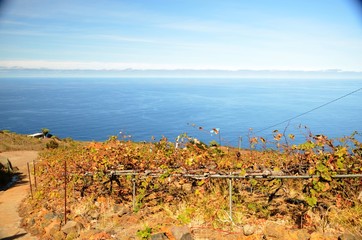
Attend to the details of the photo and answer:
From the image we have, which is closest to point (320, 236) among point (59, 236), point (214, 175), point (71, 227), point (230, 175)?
point (230, 175)

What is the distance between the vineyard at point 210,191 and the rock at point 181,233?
54 centimetres

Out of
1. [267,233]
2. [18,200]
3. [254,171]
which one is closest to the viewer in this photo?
[267,233]

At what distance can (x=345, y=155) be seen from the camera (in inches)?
282

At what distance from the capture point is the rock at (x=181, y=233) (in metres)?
6.72

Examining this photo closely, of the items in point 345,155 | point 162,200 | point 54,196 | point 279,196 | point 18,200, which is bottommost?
point 18,200

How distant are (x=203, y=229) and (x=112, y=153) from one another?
4657mm

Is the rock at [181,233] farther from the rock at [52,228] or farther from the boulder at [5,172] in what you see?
the boulder at [5,172]

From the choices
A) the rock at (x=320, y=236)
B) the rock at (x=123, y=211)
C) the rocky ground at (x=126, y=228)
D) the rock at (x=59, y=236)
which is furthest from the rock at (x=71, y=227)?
the rock at (x=320, y=236)

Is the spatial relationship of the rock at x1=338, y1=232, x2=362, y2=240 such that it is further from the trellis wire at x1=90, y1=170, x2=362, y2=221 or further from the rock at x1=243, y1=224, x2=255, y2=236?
the rock at x1=243, y1=224, x2=255, y2=236

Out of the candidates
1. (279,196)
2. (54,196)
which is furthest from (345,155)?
(54,196)

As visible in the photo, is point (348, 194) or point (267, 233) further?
point (348, 194)

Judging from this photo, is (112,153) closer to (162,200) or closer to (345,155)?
(162,200)

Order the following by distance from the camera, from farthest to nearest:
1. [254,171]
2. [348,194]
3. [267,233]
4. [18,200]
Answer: [18,200], [254,171], [348,194], [267,233]

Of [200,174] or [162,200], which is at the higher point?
[200,174]
